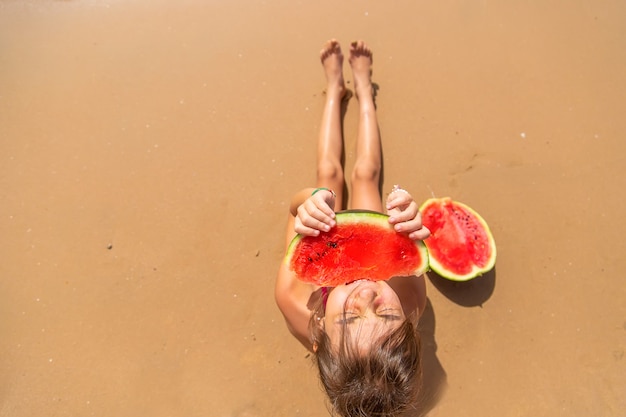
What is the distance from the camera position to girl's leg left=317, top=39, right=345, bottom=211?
2762 millimetres

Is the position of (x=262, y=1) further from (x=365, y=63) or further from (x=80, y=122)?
(x=80, y=122)

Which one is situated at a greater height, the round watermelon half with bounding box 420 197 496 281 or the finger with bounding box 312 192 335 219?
the finger with bounding box 312 192 335 219

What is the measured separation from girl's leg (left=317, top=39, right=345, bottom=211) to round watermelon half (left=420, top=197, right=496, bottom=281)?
0.55 m

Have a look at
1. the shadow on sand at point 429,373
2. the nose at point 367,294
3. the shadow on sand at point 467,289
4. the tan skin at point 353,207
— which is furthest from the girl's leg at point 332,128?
the nose at point 367,294

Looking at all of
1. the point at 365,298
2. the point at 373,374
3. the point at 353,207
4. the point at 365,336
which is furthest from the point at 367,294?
the point at 353,207

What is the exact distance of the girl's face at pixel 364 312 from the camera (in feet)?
5.94

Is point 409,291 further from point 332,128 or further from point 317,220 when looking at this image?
point 332,128

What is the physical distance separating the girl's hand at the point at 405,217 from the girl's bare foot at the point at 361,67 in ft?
3.84

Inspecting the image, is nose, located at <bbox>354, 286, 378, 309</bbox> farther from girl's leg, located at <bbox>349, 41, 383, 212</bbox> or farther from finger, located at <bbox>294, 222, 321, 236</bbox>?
girl's leg, located at <bbox>349, 41, 383, 212</bbox>

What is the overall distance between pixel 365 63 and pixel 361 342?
187 cm

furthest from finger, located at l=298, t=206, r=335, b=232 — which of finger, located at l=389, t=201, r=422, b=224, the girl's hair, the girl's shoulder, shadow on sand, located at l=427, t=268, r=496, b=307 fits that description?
shadow on sand, located at l=427, t=268, r=496, b=307

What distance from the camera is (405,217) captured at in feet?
6.31

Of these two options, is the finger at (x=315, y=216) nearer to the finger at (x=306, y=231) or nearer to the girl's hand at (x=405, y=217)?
the finger at (x=306, y=231)

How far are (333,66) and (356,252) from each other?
56.6 inches
